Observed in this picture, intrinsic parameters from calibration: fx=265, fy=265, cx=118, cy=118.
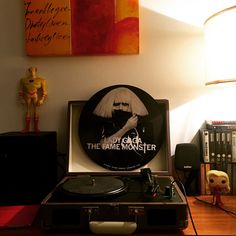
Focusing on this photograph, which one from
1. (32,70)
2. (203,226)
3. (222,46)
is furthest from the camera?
(32,70)

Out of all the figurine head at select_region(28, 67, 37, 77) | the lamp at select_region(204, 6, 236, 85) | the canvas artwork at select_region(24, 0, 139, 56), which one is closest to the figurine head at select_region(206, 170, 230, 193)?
the lamp at select_region(204, 6, 236, 85)

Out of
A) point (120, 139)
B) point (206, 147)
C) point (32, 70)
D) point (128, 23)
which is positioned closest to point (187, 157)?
point (206, 147)

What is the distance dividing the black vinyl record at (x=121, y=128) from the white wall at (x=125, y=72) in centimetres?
9

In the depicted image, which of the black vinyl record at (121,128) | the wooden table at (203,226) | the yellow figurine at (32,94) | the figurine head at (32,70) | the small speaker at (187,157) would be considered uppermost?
the figurine head at (32,70)

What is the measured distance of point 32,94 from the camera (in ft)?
3.94

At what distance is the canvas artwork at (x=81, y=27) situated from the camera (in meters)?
1.19

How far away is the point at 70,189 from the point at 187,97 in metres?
0.68

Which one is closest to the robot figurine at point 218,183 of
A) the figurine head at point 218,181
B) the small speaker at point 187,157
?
the figurine head at point 218,181

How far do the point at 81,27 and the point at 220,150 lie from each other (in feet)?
2.68

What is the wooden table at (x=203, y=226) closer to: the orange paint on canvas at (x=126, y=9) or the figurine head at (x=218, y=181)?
the figurine head at (x=218, y=181)

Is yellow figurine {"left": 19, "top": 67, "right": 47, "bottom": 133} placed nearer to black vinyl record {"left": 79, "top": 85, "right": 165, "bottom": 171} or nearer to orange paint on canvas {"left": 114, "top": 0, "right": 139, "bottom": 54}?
black vinyl record {"left": 79, "top": 85, "right": 165, "bottom": 171}

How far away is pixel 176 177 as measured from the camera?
1.20 meters

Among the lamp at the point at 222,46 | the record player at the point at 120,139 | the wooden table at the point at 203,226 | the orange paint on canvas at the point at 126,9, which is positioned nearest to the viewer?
the wooden table at the point at 203,226

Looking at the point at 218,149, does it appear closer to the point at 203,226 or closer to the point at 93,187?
the point at 203,226
